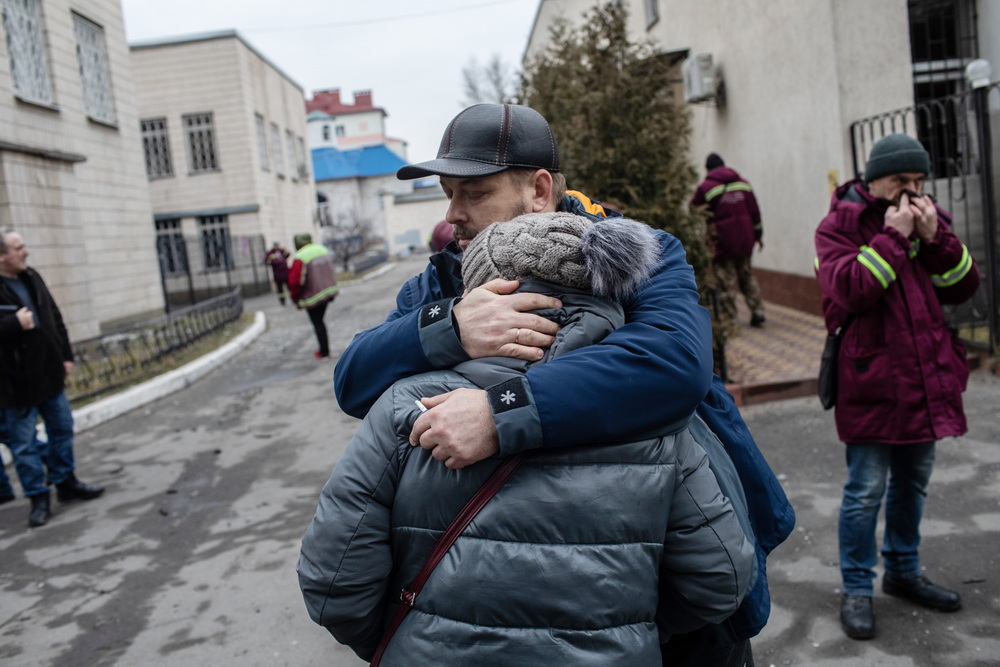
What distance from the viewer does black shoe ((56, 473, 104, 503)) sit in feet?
19.2

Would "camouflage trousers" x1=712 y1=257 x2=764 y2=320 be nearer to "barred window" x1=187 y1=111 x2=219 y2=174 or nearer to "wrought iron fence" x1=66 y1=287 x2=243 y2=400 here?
"wrought iron fence" x1=66 y1=287 x2=243 y2=400

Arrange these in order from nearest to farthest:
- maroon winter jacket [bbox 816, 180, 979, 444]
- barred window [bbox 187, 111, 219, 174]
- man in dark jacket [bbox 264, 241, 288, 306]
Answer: maroon winter jacket [bbox 816, 180, 979, 444], man in dark jacket [bbox 264, 241, 288, 306], barred window [bbox 187, 111, 219, 174]

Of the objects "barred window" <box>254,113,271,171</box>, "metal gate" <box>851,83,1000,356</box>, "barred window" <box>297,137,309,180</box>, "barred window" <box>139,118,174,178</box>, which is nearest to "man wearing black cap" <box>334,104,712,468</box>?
"metal gate" <box>851,83,1000,356</box>

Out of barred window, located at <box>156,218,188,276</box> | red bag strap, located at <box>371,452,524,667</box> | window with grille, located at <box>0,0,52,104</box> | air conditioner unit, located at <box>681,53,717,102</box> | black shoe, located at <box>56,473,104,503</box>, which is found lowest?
black shoe, located at <box>56,473,104,503</box>

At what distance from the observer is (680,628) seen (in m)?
1.52

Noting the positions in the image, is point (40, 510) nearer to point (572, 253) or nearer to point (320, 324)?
point (572, 253)

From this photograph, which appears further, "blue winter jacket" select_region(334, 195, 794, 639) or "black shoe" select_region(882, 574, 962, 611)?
"black shoe" select_region(882, 574, 962, 611)

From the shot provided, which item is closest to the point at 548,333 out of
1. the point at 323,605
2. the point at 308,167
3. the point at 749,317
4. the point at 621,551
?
the point at 621,551

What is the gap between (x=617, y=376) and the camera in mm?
1358

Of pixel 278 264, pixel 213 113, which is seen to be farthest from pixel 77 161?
pixel 213 113

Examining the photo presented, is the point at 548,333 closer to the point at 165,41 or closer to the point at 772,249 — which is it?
the point at 772,249

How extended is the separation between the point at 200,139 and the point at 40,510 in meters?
22.8

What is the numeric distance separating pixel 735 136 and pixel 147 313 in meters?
12.9

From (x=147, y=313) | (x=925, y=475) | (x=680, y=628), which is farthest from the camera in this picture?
(x=147, y=313)
